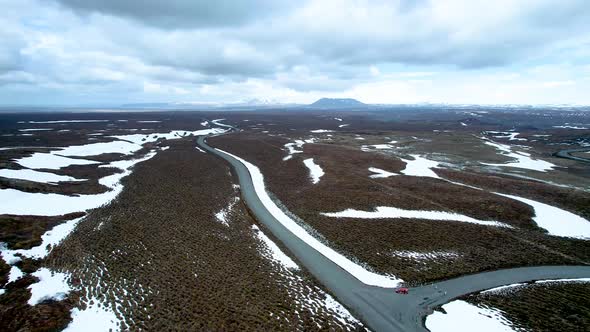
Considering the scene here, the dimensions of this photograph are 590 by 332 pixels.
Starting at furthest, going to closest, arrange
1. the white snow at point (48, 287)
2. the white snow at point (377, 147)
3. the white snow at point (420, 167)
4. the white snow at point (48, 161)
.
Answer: the white snow at point (377, 147) → the white snow at point (420, 167) → the white snow at point (48, 161) → the white snow at point (48, 287)

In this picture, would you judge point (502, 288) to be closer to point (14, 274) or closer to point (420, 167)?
point (14, 274)

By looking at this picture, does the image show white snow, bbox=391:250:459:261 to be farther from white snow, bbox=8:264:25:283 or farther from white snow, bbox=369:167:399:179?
white snow, bbox=8:264:25:283

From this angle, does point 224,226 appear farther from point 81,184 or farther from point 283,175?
point 81,184

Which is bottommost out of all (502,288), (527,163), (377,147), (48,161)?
(502,288)

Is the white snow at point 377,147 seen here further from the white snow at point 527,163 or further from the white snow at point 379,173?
the white snow at point 527,163

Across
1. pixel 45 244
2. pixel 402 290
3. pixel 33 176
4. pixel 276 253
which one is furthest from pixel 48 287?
pixel 33 176

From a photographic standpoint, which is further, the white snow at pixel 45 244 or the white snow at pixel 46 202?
the white snow at pixel 46 202

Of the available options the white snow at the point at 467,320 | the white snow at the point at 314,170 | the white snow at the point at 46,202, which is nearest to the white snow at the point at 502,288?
the white snow at the point at 467,320
